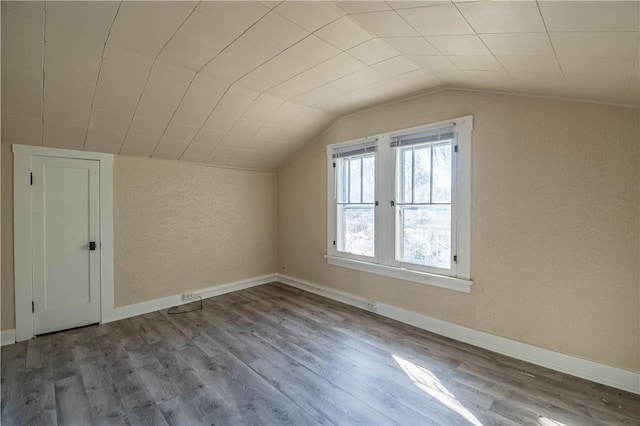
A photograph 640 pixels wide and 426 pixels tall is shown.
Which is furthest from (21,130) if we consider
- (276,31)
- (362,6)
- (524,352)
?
(524,352)

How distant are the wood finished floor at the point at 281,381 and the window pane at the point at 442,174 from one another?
148cm

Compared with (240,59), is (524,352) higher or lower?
lower

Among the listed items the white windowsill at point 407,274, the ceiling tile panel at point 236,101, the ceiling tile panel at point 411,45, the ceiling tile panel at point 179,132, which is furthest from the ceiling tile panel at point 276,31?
the white windowsill at point 407,274

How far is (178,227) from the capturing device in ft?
13.1

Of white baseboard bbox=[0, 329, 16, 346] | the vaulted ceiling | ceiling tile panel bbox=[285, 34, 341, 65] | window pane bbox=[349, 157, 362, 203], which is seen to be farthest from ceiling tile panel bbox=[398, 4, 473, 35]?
white baseboard bbox=[0, 329, 16, 346]

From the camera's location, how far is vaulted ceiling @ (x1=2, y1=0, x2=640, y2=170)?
4.90ft

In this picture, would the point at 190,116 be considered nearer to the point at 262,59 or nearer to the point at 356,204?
the point at 262,59

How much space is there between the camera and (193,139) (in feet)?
11.8

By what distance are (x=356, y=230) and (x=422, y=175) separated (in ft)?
3.92

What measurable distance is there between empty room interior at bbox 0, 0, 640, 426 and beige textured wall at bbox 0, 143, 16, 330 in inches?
0.5

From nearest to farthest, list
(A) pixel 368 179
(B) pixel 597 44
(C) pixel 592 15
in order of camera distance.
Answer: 1. (C) pixel 592 15
2. (B) pixel 597 44
3. (A) pixel 368 179

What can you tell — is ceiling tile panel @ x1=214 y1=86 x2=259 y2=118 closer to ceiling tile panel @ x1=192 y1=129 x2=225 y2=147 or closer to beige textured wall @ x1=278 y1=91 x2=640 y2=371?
ceiling tile panel @ x1=192 y1=129 x2=225 y2=147

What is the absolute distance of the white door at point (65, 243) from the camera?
9.86ft

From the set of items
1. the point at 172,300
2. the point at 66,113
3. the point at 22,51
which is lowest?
the point at 172,300
